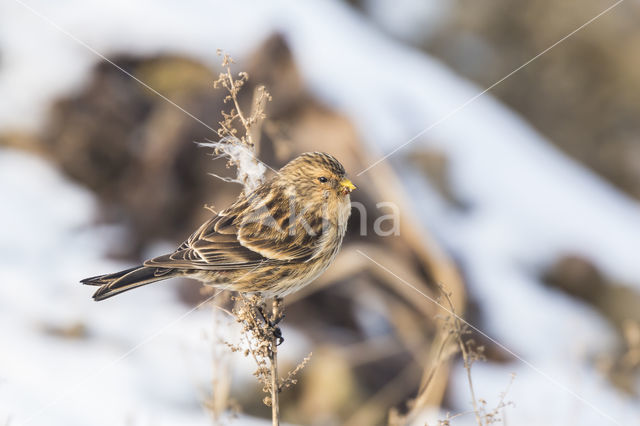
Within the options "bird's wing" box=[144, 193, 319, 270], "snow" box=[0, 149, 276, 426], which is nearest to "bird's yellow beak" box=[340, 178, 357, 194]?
"bird's wing" box=[144, 193, 319, 270]

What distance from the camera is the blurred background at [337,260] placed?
13.7 feet

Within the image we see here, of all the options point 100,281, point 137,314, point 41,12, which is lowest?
point 100,281

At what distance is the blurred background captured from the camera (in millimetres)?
4188

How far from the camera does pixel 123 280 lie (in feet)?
7.64

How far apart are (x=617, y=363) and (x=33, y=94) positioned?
6239 millimetres


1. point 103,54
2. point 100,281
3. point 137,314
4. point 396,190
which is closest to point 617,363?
point 396,190

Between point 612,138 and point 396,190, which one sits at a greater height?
point 612,138

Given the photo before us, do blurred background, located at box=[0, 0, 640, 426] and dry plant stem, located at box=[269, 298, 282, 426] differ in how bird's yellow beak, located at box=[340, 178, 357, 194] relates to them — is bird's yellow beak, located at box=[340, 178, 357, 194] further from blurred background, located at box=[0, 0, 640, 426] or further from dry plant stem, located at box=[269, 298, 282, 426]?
dry plant stem, located at box=[269, 298, 282, 426]

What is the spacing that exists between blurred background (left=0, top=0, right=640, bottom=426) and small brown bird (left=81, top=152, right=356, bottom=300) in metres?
0.33

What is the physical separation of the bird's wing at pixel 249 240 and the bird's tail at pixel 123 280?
206 millimetres

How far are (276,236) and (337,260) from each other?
2.56 m

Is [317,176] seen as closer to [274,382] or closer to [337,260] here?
[274,382]

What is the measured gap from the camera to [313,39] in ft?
23.0

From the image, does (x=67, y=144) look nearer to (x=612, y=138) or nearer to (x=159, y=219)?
(x=159, y=219)
